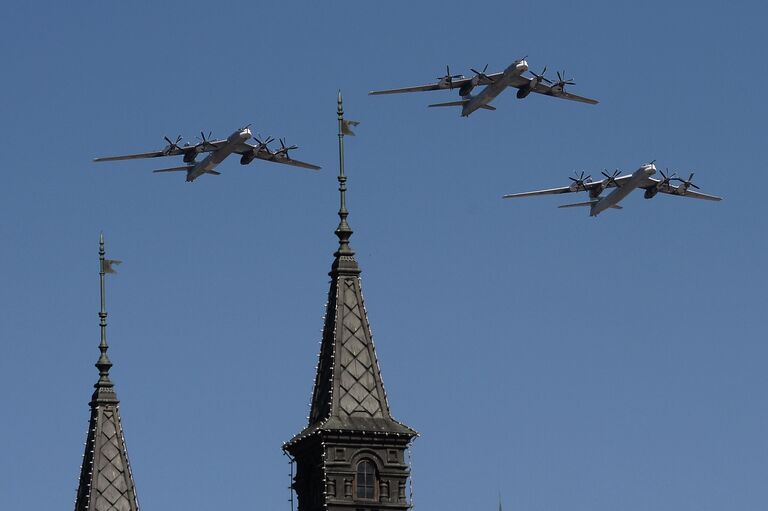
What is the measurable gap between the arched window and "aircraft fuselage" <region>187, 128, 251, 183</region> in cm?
5634

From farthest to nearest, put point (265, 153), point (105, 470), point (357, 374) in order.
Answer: point (265, 153)
point (105, 470)
point (357, 374)

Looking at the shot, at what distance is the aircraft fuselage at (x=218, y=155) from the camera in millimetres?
141225

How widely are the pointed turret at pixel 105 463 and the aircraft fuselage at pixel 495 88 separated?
53953mm

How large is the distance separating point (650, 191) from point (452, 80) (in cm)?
1650

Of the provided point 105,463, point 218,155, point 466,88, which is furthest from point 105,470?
point 466,88

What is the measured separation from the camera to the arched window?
86.8 m

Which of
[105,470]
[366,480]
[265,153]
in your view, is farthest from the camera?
[265,153]

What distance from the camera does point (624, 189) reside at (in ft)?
520

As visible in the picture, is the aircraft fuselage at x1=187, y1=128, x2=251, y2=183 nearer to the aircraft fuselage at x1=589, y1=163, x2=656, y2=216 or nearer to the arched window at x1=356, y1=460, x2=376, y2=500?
the aircraft fuselage at x1=589, y1=163, x2=656, y2=216

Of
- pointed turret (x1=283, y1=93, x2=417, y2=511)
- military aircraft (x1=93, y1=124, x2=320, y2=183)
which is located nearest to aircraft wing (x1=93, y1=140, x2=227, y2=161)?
military aircraft (x1=93, y1=124, x2=320, y2=183)

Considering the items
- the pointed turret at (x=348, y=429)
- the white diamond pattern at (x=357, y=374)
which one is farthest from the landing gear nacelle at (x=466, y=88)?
the white diamond pattern at (x=357, y=374)

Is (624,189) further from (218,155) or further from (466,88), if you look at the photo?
(218,155)

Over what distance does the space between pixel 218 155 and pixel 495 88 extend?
20810 millimetres

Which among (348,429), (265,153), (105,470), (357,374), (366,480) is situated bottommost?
(366,480)
